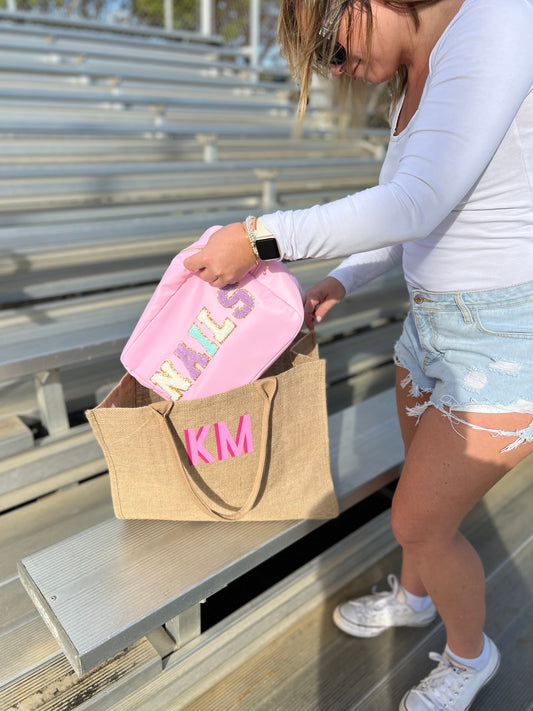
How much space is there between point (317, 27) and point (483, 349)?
0.55 meters

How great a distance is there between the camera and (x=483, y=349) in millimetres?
860

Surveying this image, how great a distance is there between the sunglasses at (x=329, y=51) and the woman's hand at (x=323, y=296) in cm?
43

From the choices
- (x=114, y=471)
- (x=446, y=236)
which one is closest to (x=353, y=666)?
(x=114, y=471)

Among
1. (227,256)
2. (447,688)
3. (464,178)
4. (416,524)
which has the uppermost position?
(464,178)

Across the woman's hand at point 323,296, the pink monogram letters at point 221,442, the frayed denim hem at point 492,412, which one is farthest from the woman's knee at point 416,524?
the woman's hand at point 323,296

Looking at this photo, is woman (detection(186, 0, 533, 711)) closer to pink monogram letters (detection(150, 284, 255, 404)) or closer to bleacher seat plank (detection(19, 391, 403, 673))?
pink monogram letters (detection(150, 284, 255, 404))

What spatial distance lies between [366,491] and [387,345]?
122 cm

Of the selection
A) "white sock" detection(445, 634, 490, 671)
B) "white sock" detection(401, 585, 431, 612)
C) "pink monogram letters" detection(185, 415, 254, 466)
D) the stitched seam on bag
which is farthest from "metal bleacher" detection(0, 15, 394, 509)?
"white sock" detection(445, 634, 490, 671)

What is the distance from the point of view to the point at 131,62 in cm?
662

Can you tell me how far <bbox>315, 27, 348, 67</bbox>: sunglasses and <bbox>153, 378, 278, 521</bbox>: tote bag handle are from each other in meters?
0.53

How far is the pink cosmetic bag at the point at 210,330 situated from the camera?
95 cm

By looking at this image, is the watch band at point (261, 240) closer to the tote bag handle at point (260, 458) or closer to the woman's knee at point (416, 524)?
the tote bag handle at point (260, 458)

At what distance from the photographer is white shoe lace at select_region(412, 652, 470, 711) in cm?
108

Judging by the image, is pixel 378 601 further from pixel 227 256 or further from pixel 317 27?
pixel 317 27
